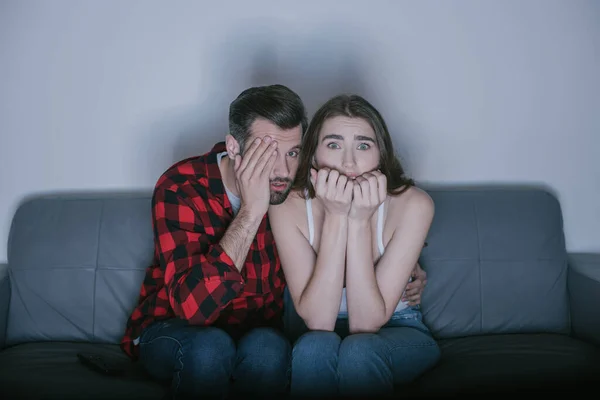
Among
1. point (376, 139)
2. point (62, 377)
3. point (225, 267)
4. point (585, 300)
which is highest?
point (376, 139)

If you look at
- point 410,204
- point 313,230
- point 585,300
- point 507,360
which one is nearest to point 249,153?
point 313,230

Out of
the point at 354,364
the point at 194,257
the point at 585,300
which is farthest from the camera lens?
the point at 585,300

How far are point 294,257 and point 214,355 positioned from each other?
39 centimetres

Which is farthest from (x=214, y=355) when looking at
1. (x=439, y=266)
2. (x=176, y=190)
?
(x=439, y=266)

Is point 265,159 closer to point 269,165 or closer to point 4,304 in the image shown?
point 269,165

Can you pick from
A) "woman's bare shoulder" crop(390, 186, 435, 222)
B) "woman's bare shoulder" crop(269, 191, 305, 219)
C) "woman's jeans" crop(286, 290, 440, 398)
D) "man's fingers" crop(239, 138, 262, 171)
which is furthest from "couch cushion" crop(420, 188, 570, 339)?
"man's fingers" crop(239, 138, 262, 171)

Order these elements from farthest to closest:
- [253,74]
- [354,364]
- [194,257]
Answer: [253,74], [194,257], [354,364]

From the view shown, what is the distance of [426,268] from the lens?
197 cm

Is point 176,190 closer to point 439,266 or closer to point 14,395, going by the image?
point 14,395

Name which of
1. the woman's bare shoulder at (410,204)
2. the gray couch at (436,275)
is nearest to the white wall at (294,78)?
the gray couch at (436,275)

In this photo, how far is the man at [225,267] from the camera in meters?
1.44

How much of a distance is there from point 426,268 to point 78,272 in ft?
4.12

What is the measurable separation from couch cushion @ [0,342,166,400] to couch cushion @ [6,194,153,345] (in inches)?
3.1

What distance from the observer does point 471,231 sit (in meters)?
1.99
